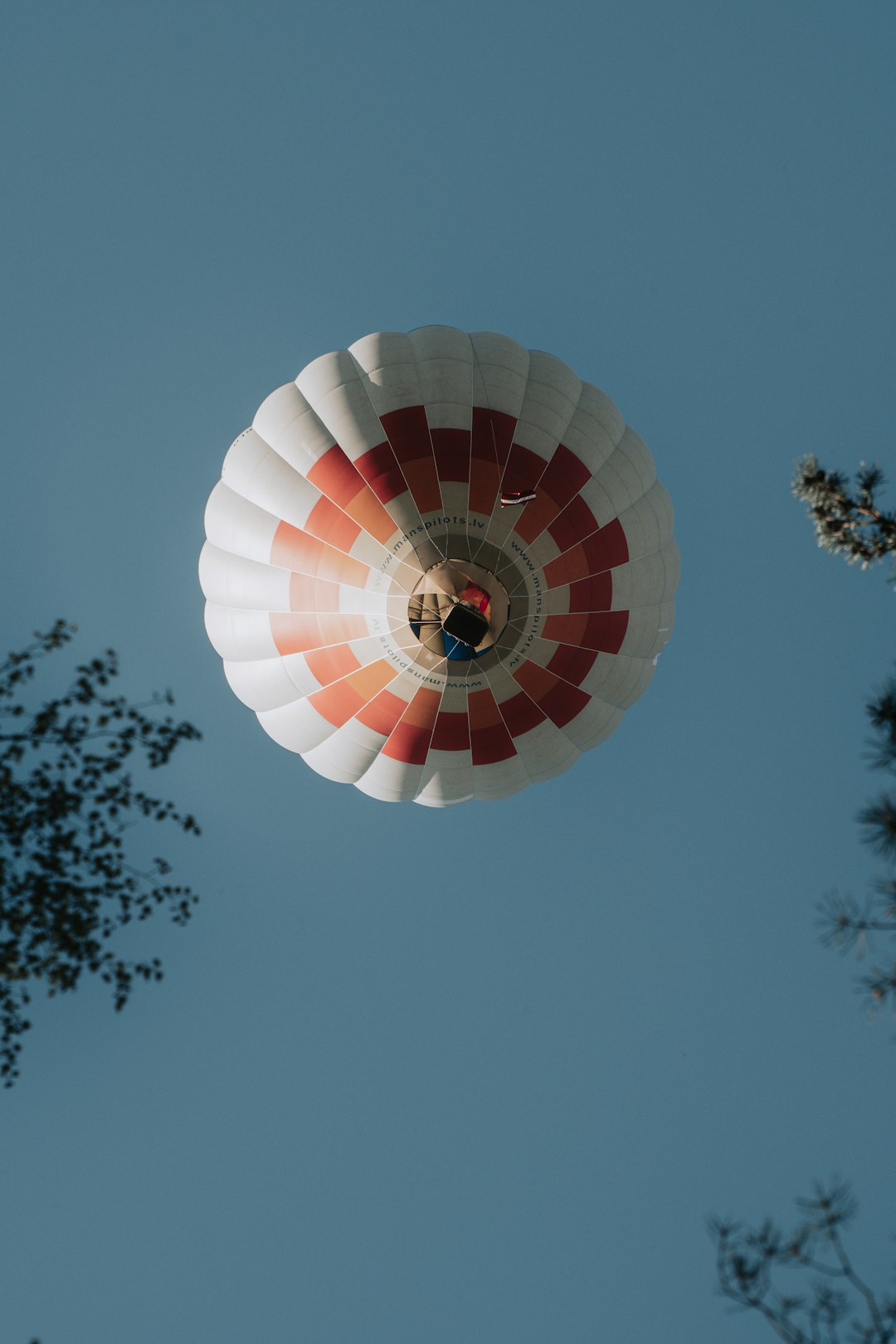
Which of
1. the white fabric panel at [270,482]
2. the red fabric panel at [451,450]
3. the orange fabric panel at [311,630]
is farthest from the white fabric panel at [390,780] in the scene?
the red fabric panel at [451,450]

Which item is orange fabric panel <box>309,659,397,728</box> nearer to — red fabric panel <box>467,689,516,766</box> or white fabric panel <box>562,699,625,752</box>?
red fabric panel <box>467,689,516,766</box>

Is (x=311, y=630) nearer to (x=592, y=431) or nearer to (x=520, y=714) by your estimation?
(x=520, y=714)

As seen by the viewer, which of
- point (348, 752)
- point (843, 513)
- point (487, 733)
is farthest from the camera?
point (348, 752)

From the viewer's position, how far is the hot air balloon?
13586 millimetres

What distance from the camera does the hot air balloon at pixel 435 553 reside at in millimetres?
13586

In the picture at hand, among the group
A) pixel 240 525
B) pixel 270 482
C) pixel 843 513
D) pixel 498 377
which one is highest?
pixel 498 377

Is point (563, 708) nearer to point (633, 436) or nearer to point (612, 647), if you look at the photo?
point (612, 647)

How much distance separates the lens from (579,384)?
14141 millimetres

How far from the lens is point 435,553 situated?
13.7 metres

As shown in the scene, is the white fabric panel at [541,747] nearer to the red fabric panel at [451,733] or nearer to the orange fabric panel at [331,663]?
the red fabric panel at [451,733]

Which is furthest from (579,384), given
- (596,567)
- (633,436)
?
(596,567)

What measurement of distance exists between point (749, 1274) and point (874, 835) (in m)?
3.49

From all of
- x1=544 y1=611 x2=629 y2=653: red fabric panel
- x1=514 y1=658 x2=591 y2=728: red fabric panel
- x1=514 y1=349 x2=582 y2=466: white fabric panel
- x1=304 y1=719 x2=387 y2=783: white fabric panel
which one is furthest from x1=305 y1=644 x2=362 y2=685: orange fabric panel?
x1=514 y1=349 x2=582 y2=466: white fabric panel

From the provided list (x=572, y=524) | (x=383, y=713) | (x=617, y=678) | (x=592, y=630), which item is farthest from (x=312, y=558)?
(x=617, y=678)
